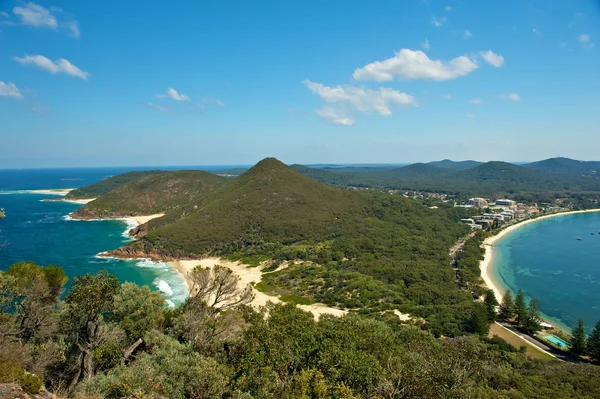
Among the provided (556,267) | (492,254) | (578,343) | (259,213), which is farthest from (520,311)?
(259,213)

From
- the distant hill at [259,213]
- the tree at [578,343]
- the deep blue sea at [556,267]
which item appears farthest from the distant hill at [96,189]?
the tree at [578,343]

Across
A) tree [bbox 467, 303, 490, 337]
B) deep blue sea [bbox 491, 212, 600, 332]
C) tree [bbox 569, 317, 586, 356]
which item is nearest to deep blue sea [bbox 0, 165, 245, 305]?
tree [bbox 467, 303, 490, 337]

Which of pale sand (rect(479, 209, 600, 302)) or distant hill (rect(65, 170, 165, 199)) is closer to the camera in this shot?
pale sand (rect(479, 209, 600, 302))

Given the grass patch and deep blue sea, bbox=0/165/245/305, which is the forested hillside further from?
deep blue sea, bbox=0/165/245/305

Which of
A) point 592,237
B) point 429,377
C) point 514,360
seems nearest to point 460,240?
point 592,237

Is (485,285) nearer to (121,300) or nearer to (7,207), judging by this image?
(121,300)
